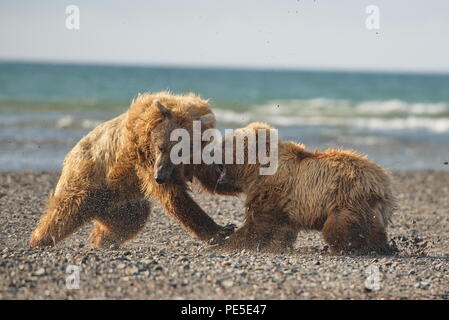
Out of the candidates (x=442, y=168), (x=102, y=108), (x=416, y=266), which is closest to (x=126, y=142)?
(x=416, y=266)

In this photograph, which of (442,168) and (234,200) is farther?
(442,168)

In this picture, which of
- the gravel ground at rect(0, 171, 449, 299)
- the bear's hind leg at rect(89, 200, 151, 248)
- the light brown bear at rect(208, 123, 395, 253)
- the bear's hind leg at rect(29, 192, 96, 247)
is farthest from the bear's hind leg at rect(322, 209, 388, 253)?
the bear's hind leg at rect(29, 192, 96, 247)

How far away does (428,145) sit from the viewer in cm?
2302

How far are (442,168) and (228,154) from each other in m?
10.6

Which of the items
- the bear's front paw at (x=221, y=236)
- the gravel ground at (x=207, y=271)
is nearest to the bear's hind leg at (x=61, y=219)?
the gravel ground at (x=207, y=271)

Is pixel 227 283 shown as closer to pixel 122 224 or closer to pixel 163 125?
pixel 163 125

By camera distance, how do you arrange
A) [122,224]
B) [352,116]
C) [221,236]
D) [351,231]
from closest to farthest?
[351,231], [221,236], [122,224], [352,116]

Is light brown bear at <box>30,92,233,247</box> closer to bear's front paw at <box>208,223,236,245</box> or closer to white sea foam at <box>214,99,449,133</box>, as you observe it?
bear's front paw at <box>208,223,236,245</box>

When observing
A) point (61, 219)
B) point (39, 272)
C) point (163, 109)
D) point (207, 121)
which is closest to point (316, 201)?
point (207, 121)

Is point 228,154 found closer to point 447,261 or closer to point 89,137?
point 89,137

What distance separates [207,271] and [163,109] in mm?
1859

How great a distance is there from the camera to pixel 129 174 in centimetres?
805

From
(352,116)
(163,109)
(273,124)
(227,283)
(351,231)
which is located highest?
(352,116)

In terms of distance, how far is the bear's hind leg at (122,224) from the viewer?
8445 mm
